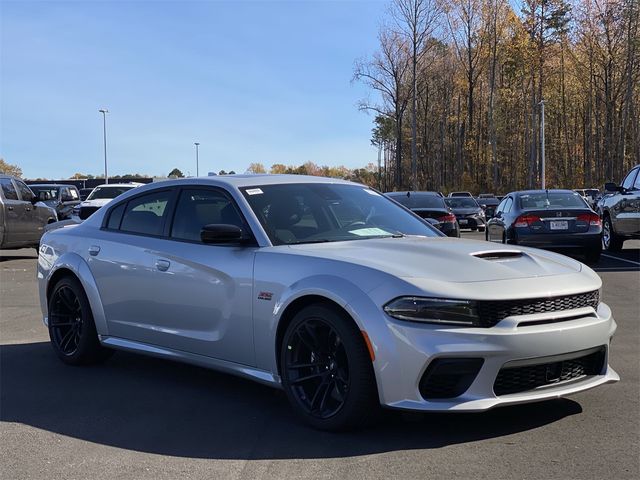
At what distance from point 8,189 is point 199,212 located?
11.3 meters

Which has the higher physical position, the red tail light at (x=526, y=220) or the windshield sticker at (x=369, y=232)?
the windshield sticker at (x=369, y=232)

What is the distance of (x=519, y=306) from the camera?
12.6 ft

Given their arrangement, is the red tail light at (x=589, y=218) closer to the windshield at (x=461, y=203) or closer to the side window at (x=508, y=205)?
the side window at (x=508, y=205)

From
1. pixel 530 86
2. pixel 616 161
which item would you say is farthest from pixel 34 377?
pixel 530 86

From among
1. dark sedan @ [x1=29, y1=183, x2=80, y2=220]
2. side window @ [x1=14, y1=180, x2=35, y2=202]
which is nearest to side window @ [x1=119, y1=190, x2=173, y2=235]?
side window @ [x1=14, y1=180, x2=35, y2=202]

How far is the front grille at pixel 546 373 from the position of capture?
12.5 ft

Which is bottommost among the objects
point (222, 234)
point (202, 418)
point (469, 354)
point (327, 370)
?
point (202, 418)

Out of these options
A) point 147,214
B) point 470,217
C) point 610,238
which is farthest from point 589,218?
point 470,217

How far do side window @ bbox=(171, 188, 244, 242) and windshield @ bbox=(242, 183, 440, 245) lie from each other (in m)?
0.18

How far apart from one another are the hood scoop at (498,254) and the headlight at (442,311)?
2.25 feet

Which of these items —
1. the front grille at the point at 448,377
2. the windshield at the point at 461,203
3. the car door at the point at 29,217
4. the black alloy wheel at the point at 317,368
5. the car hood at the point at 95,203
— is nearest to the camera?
the front grille at the point at 448,377

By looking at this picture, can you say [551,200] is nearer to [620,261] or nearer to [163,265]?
[620,261]

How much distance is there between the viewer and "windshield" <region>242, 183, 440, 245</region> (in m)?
4.87

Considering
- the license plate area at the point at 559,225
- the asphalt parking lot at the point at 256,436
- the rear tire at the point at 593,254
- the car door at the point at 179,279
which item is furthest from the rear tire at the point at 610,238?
the car door at the point at 179,279
